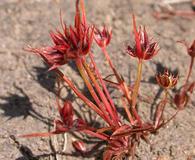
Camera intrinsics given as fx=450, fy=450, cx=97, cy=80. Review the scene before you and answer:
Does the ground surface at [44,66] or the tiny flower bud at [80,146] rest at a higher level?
the ground surface at [44,66]

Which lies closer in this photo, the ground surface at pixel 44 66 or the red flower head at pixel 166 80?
the red flower head at pixel 166 80

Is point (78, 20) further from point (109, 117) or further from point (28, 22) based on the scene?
point (28, 22)

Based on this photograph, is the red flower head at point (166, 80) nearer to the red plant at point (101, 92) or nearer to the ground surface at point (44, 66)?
the red plant at point (101, 92)

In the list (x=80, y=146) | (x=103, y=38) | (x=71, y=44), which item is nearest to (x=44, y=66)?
(x=103, y=38)

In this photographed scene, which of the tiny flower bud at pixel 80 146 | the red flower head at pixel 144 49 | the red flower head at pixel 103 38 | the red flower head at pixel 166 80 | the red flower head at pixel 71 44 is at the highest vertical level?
the red flower head at pixel 71 44

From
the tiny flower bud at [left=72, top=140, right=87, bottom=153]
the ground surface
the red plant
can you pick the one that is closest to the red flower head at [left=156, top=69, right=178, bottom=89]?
the red plant

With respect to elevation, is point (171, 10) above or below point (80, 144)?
above

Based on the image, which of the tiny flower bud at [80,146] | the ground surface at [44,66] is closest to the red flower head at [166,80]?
the ground surface at [44,66]

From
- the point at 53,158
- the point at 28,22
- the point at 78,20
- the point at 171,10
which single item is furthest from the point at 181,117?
the point at 28,22
